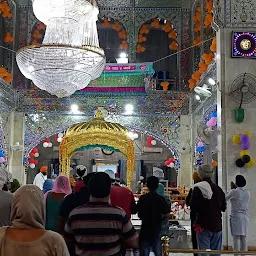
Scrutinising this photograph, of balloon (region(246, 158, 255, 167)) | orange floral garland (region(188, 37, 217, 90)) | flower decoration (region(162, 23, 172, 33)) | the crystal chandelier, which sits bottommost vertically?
balloon (region(246, 158, 255, 167))

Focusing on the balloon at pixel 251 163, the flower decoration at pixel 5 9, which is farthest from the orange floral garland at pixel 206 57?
the flower decoration at pixel 5 9

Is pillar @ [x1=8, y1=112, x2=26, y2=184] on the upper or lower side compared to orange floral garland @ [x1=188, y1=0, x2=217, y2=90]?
lower

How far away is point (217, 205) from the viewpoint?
5098 mm

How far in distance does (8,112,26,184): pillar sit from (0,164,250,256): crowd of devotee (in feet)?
29.1

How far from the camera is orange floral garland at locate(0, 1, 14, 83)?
1319cm

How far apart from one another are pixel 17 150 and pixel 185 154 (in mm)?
5056

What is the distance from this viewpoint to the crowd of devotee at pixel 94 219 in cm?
212

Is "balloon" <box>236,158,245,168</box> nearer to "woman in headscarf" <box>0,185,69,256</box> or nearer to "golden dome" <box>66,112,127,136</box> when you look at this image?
"golden dome" <box>66,112,127,136</box>

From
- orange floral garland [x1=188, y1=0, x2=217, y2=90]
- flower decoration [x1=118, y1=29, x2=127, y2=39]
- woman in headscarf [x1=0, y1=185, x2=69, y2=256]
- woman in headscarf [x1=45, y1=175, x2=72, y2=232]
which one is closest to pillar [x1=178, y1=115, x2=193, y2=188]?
orange floral garland [x1=188, y1=0, x2=217, y2=90]

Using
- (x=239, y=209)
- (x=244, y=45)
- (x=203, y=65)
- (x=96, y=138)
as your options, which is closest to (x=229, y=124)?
(x=244, y=45)

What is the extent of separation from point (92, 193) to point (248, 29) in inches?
263

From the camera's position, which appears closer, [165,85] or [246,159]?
[246,159]

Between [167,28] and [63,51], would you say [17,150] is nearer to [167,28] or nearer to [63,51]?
[167,28]

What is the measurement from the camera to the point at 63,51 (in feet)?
26.2
